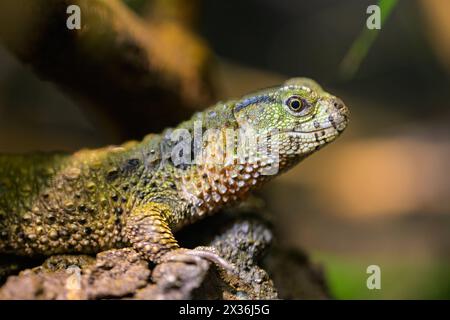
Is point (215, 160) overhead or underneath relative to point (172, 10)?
underneath

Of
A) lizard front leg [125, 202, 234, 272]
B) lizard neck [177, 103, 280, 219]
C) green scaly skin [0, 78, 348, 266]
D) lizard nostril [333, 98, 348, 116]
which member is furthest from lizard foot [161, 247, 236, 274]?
lizard nostril [333, 98, 348, 116]

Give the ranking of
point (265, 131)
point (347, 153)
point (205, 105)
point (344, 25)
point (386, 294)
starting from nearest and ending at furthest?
point (265, 131) < point (205, 105) < point (386, 294) < point (347, 153) < point (344, 25)

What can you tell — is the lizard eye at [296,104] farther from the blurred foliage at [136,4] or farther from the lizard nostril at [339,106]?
the blurred foliage at [136,4]

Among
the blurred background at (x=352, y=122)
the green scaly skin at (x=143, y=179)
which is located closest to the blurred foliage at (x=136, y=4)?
the blurred background at (x=352, y=122)

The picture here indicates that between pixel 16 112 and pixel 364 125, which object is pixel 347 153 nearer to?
pixel 364 125

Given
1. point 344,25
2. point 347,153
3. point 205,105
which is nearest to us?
point 205,105

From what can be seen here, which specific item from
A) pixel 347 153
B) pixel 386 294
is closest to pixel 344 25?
pixel 347 153
